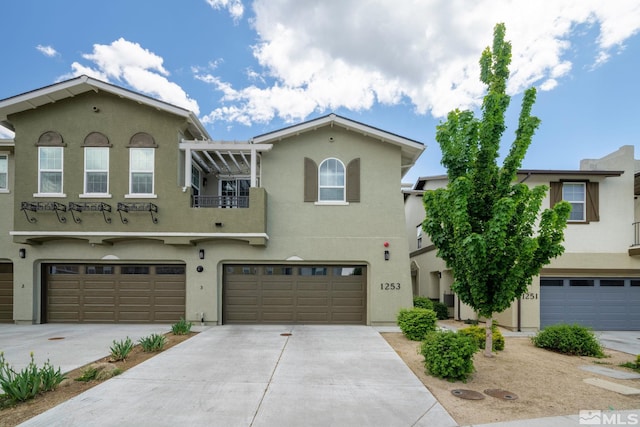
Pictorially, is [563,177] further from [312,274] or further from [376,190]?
[312,274]

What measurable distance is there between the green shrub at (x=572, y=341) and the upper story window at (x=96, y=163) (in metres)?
14.0

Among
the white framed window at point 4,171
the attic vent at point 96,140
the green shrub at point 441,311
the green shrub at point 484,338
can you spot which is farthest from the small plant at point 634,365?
the white framed window at point 4,171

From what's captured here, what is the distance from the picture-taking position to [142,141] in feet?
40.3

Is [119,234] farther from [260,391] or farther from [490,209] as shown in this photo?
[490,209]

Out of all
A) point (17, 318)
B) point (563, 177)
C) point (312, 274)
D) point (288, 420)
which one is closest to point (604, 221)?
point (563, 177)

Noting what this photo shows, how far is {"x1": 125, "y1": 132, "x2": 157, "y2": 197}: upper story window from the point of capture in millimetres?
12172

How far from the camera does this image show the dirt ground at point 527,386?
5.26 meters

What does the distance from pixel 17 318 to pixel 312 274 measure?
33.6ft

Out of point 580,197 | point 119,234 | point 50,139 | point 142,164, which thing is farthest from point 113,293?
point 580,197

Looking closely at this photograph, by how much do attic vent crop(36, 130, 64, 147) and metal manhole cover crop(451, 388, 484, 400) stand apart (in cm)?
1373

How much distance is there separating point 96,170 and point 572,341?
1494 centimetres

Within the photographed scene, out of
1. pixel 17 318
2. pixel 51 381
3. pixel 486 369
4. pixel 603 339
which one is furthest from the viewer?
pixel 17 318

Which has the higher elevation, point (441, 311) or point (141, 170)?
point (141, 170)

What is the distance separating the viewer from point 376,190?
41.8ft
